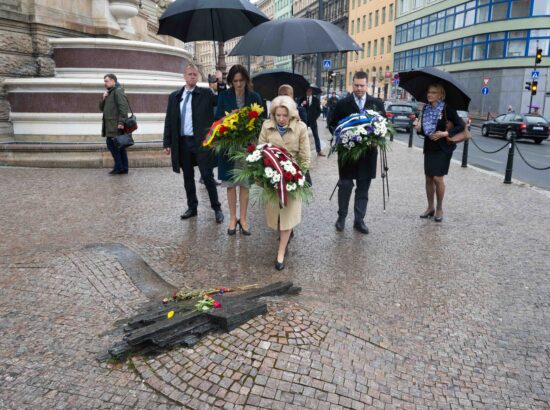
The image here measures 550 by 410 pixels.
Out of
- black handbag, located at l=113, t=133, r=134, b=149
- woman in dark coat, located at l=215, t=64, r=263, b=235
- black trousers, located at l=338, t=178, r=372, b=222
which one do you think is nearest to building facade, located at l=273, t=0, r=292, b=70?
black handbag, located at l=113, t=133, r=134, b=149

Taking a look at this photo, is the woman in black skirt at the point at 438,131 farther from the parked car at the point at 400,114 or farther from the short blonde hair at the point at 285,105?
the parked car at the point at 400,114

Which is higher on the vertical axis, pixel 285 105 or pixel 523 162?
pixel 285 105

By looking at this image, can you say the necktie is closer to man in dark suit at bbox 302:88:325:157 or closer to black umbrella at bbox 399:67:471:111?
black umbrella at bbox 399:67:471:111

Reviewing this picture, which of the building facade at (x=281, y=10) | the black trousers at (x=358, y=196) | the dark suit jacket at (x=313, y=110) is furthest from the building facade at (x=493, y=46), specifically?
the building facade at (x=281, y=10)

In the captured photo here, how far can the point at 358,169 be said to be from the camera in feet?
21.6

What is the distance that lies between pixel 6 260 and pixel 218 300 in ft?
8.14

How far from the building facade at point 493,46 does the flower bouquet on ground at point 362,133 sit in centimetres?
3774

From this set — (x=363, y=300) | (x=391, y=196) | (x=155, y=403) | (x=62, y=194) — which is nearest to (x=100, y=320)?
(x=155, y=403)

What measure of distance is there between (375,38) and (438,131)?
68421 mm

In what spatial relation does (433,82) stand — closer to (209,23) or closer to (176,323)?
(209,23)

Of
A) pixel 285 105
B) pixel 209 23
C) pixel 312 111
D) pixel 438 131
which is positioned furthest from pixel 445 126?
pixel 312 111

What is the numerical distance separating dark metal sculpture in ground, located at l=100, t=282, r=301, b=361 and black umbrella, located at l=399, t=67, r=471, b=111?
4522 millimetres

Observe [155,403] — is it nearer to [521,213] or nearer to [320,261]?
[320,261]

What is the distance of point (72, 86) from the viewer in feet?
37.2
